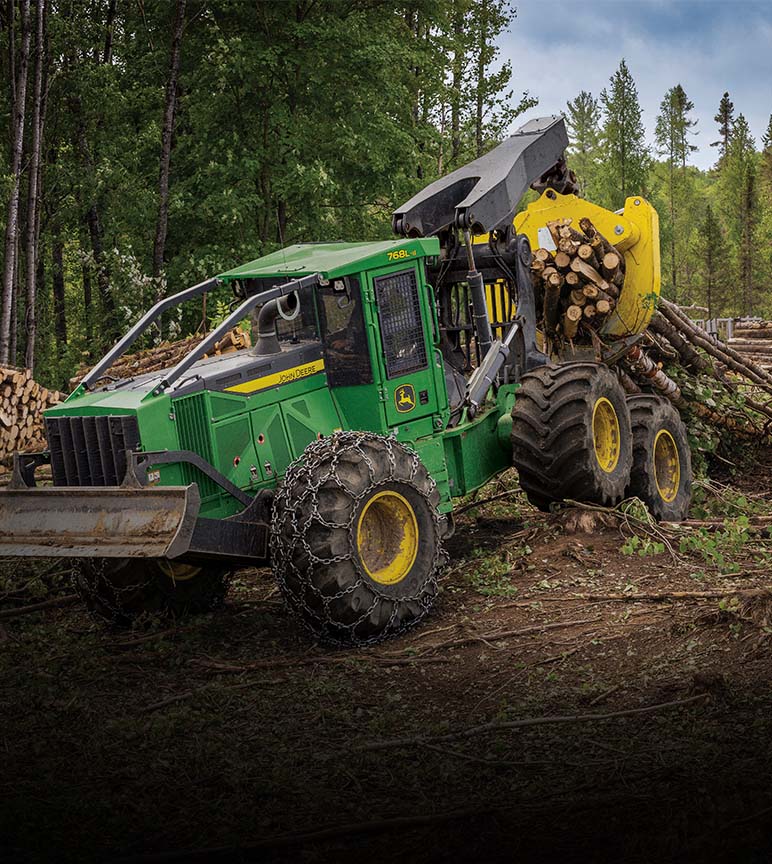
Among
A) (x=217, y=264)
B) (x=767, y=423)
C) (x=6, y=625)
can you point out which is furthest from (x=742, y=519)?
(x=217, y=264)

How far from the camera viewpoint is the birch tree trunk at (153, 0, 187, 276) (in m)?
20.7

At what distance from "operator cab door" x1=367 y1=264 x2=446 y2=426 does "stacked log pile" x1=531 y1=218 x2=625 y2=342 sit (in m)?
2.52

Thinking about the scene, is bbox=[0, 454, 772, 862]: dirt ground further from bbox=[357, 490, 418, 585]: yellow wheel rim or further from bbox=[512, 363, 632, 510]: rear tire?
bbox=[357, 490, 418, 585]: yellow wheel rim

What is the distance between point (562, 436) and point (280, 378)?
2577 mm

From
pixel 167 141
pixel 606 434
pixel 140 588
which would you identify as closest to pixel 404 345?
pixel 606 434

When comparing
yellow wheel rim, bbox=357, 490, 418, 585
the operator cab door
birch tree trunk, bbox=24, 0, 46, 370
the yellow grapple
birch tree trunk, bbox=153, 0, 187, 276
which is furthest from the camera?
birch tree trunk, bbox=153, 0, 187, 276

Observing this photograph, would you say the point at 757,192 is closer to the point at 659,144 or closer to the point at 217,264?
the point at 659,144

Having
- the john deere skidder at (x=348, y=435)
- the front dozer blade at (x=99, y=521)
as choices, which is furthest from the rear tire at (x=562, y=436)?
the front dozer blade at (x=99, y=521)

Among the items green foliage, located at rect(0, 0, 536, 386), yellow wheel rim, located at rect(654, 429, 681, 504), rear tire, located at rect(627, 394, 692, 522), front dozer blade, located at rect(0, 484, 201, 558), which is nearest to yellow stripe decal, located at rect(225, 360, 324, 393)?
front dozer blade, located at rect(0, 484, 201, 558)

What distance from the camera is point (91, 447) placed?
796 centimetres

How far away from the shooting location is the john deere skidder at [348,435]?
7676 mm

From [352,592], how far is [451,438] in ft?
7.47

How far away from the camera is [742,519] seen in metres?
9.65

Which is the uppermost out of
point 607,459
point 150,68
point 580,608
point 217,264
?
point 150,68
